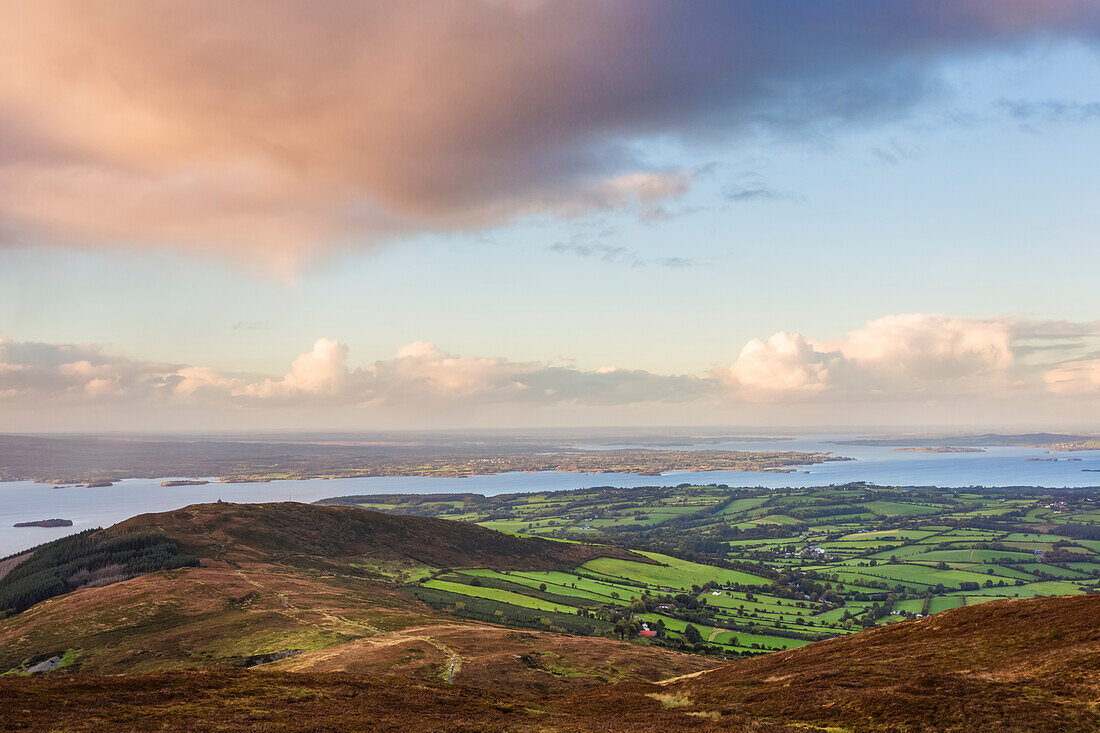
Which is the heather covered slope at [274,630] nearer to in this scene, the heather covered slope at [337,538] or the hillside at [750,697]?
the heather covered slope at [337,538]

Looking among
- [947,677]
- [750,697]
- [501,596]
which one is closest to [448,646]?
[750,697]

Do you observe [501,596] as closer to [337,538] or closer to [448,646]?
[337,538]

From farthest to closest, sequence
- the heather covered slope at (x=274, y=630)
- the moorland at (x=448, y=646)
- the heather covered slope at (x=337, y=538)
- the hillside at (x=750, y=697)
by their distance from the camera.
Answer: the heather covered slope at (x=337, y=538) → the heather covered slope at (x=274, y=630) → the moorland at (x=448, y=646) → the hillside at (x=750, y=697)

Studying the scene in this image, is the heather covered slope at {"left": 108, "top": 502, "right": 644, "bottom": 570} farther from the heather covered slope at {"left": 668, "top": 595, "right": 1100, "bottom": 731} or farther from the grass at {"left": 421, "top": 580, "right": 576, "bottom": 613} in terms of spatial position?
the heather covered slope at {"left": 668, "top": 595, "right": 1100, "bottom": 731}

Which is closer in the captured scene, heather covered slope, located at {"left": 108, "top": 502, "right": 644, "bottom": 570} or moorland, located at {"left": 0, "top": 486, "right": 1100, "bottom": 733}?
moorland, located at {"left": 0, "top": 486, "right": 1100, "bottom": 733}

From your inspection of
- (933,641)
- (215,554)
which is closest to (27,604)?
(215,554)

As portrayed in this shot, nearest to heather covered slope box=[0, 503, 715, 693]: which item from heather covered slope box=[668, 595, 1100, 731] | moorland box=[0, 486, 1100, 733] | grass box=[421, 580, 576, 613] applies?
moorland box=[0, 486, 1100, 733]

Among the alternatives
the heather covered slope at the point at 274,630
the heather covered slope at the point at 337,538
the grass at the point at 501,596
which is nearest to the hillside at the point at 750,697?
the heather covered slope at the point at 274,630

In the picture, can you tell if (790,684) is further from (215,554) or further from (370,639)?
(215,554)
